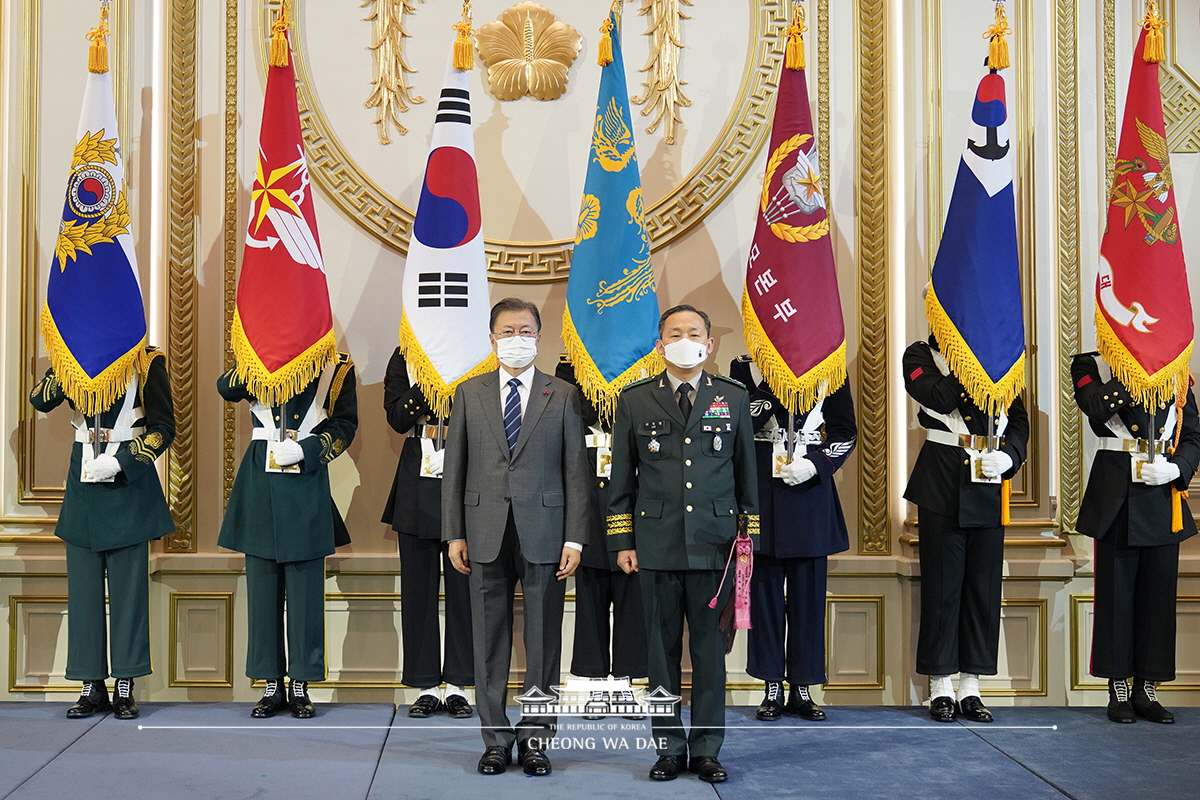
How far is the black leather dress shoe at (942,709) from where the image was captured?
416 cm

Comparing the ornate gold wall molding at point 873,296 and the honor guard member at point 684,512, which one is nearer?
the honor guard member at point 684,512

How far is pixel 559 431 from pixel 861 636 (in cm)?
199

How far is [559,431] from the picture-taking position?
3.44m

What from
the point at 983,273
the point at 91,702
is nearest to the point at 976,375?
the point at 983,273

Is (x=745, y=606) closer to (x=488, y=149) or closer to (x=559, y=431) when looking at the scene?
(x=559, y=431)

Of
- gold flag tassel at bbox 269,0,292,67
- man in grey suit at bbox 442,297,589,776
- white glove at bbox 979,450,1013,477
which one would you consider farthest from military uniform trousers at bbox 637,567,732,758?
gold flag tassel at bbox 269,0,292,67

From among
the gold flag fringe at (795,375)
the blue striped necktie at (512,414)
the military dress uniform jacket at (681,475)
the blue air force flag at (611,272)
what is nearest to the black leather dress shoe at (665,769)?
the military dress uniform jacket at (681,475)

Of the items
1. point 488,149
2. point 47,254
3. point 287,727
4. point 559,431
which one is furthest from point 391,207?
point 287,727

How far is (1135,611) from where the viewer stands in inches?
168

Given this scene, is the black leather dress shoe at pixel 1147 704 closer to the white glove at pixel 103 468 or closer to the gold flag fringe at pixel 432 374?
the gold flag fringe at pixel 432 374

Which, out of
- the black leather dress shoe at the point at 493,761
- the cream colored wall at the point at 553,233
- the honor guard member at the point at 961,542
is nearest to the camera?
the black leather dress shoe at the point at 493,761

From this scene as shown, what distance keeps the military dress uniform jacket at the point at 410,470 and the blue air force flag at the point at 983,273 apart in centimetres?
205

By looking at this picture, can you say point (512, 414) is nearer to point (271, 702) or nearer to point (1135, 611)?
point (271, 702)

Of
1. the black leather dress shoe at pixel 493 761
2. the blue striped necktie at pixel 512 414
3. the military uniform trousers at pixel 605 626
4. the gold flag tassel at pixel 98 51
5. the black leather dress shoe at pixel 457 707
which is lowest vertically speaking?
the black leather dress shoe at pixel 457 707
